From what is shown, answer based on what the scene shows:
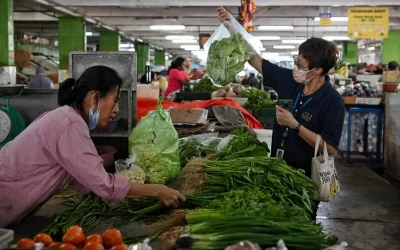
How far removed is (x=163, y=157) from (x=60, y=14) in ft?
52.5

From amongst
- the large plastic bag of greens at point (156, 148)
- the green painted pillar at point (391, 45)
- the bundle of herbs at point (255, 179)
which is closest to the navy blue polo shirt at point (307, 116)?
the bundle of herbs at point (255, 179)

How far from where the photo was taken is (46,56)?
26.7 metres

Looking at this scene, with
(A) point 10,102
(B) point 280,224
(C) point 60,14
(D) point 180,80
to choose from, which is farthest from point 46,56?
(B) point 280,224

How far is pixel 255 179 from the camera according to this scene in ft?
11.1

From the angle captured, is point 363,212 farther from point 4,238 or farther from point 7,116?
point 4,238

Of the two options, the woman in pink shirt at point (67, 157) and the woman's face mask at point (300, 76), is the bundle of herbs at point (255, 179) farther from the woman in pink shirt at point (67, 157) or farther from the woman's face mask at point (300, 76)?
the woman's face mask at point (300, 76)

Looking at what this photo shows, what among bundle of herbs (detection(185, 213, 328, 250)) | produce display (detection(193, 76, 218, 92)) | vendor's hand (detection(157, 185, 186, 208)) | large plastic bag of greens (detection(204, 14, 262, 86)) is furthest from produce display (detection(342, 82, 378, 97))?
bundle of herbs (detection(185, 213, 328, 250))

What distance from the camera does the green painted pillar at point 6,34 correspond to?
12711 millimetres

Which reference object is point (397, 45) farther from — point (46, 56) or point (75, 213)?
point (75, 213)

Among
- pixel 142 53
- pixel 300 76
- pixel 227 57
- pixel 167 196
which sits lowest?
pixel 167 196

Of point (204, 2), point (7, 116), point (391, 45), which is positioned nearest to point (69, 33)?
point (204, 2)

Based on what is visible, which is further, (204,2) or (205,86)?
(204,2)

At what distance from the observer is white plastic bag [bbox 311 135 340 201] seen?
366cm

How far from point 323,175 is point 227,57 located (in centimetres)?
137
